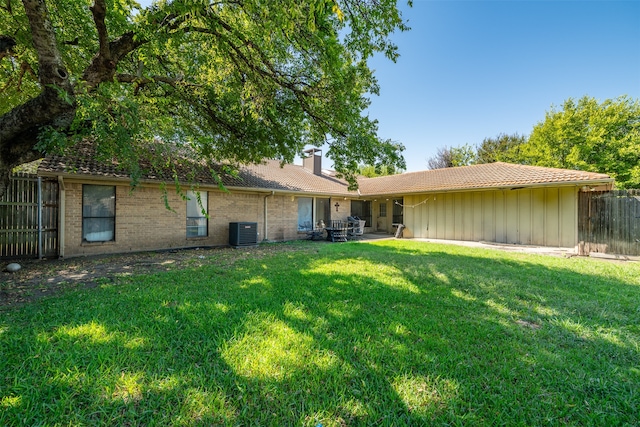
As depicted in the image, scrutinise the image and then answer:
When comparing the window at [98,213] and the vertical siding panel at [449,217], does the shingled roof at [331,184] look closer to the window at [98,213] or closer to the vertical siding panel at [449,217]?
the window at [98,213]

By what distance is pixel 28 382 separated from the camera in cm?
224

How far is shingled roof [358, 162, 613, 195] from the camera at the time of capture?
9.81 meters

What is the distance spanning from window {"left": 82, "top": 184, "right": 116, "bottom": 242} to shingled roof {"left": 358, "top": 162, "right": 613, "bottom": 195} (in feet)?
41.6

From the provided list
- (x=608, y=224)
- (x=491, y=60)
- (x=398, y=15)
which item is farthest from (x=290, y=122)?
(x=608, y=224)

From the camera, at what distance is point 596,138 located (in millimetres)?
20062

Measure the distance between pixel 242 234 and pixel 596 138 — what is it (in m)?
26.4

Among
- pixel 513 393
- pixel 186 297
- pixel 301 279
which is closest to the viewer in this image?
pixel 513 393

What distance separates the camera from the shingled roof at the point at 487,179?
32.2 ft

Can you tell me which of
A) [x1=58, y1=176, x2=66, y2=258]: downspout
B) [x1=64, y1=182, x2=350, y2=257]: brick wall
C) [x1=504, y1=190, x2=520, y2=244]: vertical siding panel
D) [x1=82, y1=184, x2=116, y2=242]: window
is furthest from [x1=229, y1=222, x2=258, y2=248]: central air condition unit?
[x1=504, y1=190, x2=520, y2=244]: vertical siding panel

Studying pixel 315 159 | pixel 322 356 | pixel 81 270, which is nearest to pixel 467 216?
pixel 315 159

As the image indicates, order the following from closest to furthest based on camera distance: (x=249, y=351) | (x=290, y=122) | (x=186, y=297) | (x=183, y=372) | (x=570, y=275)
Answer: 1. (x=183, y=372)
2. (x=249, y=351)
3. (x=186, y=297)
4. (x=570, y=275)
5. (x=290, y=122)

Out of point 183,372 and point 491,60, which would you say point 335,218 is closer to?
point 491,60

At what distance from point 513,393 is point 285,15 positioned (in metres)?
5.28

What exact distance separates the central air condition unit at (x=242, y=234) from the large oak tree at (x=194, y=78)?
2.90 meters
